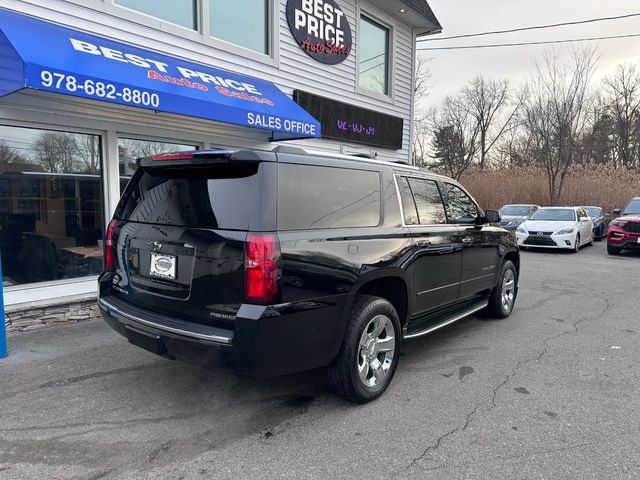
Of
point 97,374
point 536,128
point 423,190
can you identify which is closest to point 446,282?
point 423,190

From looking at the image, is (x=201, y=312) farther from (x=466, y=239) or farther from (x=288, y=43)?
(x=288, y=43)

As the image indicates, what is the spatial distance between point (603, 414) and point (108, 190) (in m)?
6.09

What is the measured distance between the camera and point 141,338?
10.6 feet

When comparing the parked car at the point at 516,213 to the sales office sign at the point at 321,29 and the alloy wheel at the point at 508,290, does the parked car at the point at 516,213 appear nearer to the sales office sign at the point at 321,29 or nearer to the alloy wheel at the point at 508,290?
the sales office sign at the point at 321,29

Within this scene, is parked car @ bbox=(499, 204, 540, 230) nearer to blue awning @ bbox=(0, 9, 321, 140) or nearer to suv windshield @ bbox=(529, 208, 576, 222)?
suv windshield @ bbox=(529, 208, 576, 222)

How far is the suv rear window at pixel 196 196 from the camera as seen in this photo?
303 cm

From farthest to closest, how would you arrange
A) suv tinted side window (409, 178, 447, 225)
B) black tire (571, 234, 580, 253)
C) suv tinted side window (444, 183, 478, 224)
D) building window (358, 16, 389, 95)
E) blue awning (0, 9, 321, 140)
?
black tire (571, 234, 580, 253)
building window (358, 16, 389, 95)
suv tinted side window (444, 183, 478, 224)
blue awning (0, 9, 321, 140)
suv tinted side window (409, 178, 447, 225)

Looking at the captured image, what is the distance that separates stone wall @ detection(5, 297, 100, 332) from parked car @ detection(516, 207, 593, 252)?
1168 centimetres

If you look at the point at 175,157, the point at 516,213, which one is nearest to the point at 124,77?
the point at 175,157

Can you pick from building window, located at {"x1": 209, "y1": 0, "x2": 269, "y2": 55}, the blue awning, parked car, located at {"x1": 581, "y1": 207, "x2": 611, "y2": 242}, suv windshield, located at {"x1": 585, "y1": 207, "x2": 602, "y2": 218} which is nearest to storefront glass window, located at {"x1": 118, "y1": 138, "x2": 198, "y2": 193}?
the blue awning

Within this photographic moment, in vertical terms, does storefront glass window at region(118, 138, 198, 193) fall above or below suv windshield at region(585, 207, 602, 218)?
above

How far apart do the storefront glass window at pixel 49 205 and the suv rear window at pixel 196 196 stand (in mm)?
2840

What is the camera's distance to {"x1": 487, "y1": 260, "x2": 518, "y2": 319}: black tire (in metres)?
5.91

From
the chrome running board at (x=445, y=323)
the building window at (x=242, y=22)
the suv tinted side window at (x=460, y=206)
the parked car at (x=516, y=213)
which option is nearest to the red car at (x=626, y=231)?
the parked car at (x=516, y=213)
